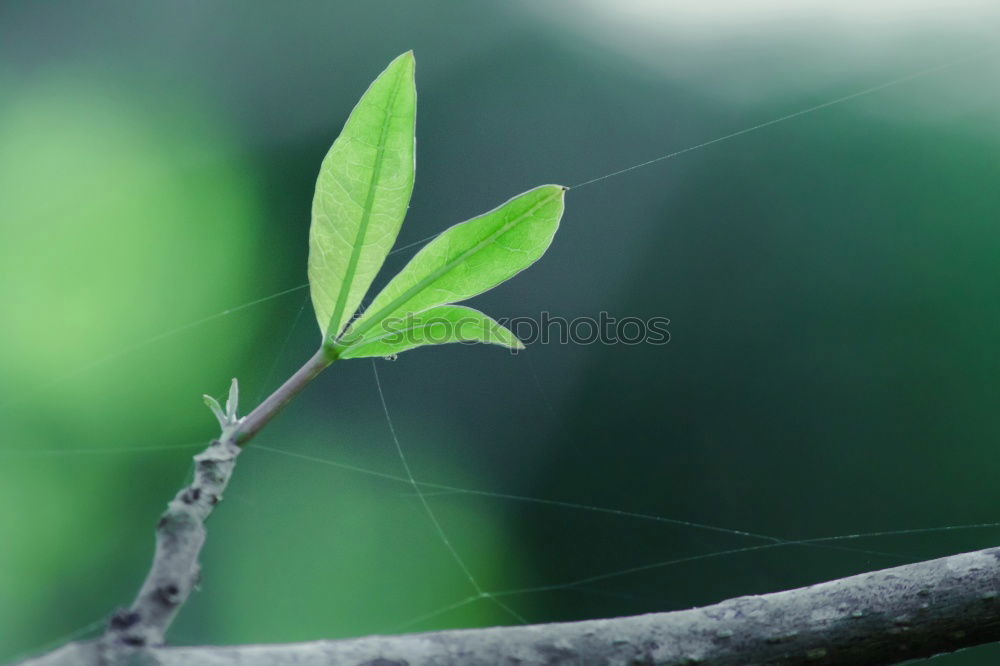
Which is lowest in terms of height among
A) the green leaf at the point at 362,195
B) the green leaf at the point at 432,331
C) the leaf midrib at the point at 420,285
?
the green leaf at the point at 432,331

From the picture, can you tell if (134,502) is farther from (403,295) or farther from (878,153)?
(878,153)

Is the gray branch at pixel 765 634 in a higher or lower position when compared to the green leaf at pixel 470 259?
lower

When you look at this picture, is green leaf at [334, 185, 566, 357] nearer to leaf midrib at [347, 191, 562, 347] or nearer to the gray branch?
leaf midrib at [347, 191, 562, 347]

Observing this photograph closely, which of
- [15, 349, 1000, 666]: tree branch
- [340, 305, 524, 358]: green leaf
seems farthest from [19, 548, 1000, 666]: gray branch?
[340, 305, 524, 358]: green leaf

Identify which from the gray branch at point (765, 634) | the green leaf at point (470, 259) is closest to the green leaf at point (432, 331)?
the green leaf at point (470, 259)

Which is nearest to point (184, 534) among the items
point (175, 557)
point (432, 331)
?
point (175, 557)

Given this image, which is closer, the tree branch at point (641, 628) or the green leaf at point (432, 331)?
the tree branch at point (641, 628)

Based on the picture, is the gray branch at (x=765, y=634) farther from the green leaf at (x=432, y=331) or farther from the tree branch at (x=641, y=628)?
the green leaf at (x=432, y=331)
